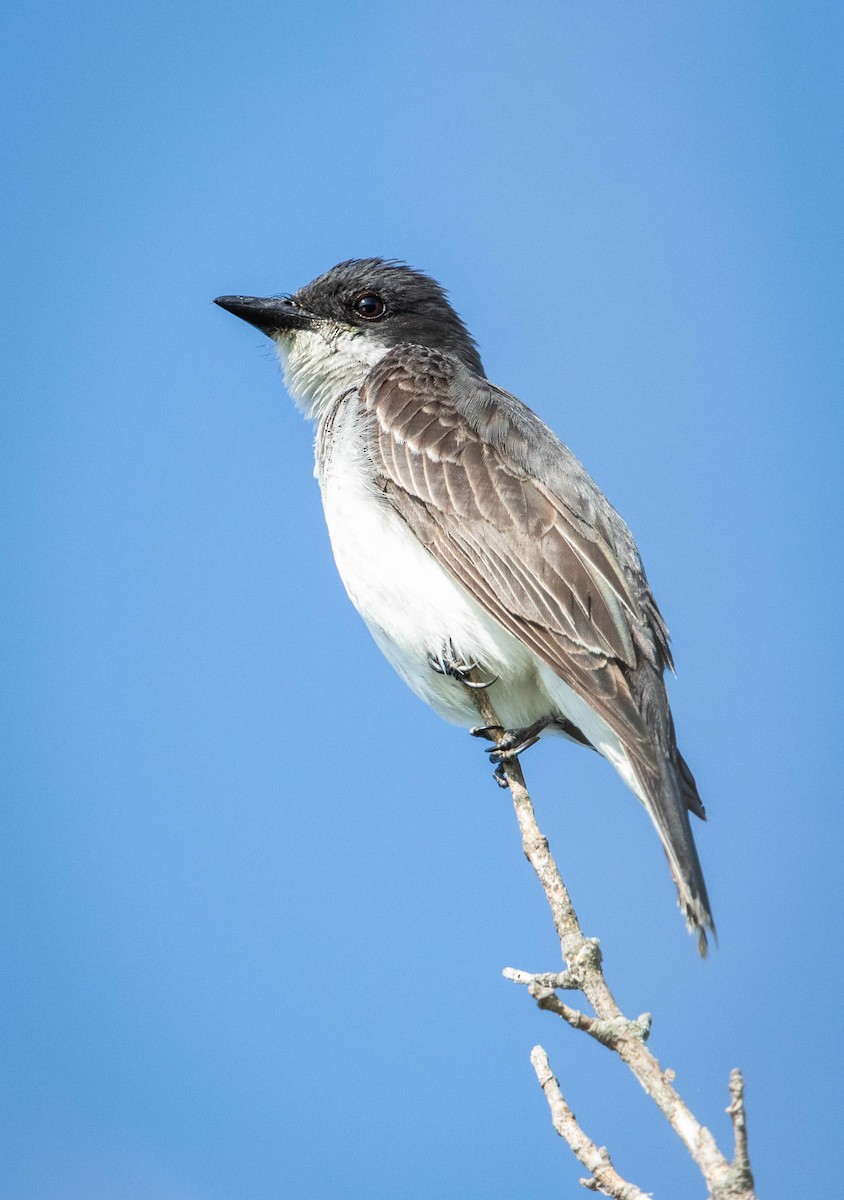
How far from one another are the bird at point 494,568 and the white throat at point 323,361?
0.32 m

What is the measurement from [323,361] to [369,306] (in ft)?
1.65

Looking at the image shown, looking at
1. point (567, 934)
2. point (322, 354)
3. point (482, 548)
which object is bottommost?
point (567, 934)

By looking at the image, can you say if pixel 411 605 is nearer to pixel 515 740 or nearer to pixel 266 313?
pixel 515 740

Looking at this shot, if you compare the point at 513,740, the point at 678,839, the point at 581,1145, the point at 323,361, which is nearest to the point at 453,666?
the point at 513,740

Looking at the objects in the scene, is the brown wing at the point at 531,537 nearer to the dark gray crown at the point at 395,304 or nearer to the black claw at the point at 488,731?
the black claw at the point at 488,731

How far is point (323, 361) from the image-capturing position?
7.29m

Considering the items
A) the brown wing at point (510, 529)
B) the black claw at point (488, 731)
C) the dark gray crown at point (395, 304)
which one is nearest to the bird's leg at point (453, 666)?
the black claw at point (488, 731)

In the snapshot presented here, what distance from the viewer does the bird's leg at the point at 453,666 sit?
233 inches

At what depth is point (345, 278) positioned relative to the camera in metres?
7.58

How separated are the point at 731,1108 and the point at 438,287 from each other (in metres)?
5.88

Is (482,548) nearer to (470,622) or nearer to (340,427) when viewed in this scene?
(470,622)

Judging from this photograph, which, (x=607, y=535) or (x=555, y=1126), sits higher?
(x=607, y=535)

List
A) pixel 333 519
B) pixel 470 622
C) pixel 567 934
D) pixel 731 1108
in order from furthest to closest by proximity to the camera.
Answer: pixel 333 519, pixel 470 622, pixel 567 934, pixel 731 1108

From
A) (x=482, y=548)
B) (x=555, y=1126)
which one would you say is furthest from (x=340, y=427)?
(x=555, y=1126)
